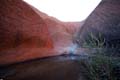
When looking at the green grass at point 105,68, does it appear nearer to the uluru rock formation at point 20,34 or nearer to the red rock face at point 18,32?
the uluru rock formation at point 20,34

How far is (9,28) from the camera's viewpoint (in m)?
14.9

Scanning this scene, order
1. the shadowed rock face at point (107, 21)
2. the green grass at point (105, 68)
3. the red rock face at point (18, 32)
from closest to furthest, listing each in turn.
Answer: the green grass at point (105, 68)
the red rock face at point (18, 32)
the shadowed rock face at point (107, 21)

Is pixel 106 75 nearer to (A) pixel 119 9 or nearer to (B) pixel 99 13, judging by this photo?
(A) pixel 119 9

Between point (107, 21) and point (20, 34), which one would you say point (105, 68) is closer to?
point (20, 34)

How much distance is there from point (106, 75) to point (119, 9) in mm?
15577

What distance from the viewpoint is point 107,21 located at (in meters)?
18.5

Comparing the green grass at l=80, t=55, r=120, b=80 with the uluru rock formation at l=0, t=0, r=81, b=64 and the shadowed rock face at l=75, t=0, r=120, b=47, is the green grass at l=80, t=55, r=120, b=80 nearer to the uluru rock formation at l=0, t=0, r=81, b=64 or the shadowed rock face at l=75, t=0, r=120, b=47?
the uluru rock formation at l=0, t=0, r=81, b=64

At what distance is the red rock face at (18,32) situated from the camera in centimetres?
1402

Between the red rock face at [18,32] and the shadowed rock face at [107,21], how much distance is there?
4.74 m

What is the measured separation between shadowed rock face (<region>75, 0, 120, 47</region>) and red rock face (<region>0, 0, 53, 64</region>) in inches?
186

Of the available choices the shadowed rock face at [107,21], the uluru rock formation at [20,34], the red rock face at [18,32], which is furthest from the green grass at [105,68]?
the shadowed rock face at [107,21]

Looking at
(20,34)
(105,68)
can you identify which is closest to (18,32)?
(20,34)

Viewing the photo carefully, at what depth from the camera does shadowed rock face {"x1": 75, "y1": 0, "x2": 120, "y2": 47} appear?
17250 mm

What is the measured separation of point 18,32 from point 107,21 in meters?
9.51
